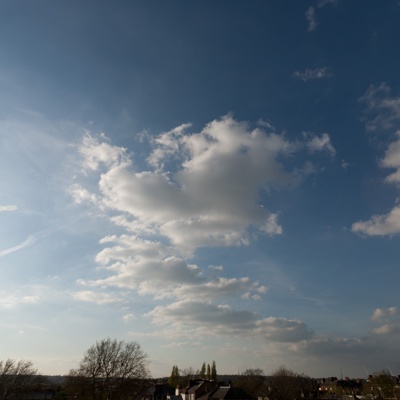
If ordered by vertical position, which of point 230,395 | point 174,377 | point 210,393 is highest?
point 174,377

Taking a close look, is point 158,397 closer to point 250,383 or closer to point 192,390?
point 192,390

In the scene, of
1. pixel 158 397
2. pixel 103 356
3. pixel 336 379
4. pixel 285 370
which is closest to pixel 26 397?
pixel 103 356

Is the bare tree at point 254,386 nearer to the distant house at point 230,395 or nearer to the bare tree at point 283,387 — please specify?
the bare tree at point 283,387

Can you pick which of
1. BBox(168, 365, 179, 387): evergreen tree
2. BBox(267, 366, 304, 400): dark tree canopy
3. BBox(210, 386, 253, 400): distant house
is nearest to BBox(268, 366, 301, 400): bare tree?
BBox(267, 366, 304, 400): dark tree canopy

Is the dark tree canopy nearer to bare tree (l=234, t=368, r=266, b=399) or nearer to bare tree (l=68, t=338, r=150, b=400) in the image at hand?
bare tree (l=234, t=368, r=266, b=399)

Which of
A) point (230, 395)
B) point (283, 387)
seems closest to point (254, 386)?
point (283, 387)

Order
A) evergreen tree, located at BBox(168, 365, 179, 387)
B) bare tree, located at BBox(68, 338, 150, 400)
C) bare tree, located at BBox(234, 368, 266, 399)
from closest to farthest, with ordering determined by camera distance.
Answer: bare tree, located at BBox(68, 338, 150, 400) < bare tree, located at BBox(234, 368, 266, 399) < evergreen tree, located at BBox(168, 365, 179, 387)

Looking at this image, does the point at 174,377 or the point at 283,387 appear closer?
the point at 283,387

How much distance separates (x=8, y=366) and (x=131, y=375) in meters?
25.4

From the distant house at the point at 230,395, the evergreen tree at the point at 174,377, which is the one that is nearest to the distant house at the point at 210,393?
the distant house at the point at 230,395

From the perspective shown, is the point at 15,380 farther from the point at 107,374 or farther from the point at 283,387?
the point at 283,387

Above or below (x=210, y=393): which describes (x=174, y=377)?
above

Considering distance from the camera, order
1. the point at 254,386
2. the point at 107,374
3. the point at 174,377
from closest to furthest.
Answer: the point at 107,374 < the point at 254,386 < the point at 174,377

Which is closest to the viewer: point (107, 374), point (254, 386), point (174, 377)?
point (107, 374)
